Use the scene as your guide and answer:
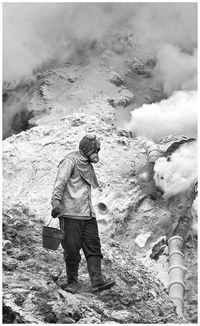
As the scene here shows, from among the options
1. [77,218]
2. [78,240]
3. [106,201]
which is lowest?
[78,240]

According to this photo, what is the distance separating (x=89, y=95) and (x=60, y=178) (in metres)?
10.3

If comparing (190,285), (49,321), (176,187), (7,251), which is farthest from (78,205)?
(176,187)

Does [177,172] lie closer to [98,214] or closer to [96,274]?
[98,214]

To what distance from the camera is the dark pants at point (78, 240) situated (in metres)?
3.87

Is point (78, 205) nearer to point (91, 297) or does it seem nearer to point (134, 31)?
point (91, 297)

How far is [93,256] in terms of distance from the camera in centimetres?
392

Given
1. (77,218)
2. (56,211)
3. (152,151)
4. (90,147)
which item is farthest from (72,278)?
(152,151)

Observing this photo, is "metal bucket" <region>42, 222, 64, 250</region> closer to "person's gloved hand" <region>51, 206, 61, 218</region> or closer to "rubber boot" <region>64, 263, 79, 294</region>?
"person's gloved hand" <region>51, 206, 61, 218</region>

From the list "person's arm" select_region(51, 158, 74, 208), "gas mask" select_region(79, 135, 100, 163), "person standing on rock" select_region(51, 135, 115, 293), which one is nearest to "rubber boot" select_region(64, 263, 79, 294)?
"person standing on rock" select_region(51, 135, 115, 293)

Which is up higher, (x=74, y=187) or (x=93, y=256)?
(x=74, y=187)

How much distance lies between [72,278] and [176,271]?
341cm

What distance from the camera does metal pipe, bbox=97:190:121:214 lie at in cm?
911

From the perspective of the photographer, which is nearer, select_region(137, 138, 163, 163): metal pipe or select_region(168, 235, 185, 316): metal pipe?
select_region(168, 235, 185, 316): metal pipe

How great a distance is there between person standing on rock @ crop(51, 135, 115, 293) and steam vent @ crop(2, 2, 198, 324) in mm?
38
